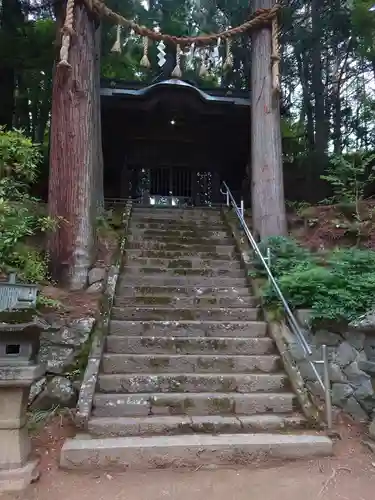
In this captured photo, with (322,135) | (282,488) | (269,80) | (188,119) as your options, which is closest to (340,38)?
(322,135)

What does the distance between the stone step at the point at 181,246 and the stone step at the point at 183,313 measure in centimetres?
185

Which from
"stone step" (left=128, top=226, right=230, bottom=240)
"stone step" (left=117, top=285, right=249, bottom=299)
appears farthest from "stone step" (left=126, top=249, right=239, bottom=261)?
"stone step" (left=117, top=285, right=249, bottom=299)

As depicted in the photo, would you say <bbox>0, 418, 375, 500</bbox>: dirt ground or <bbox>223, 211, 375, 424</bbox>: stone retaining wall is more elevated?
<bbox>223, 211, 375, 424</bbox>: stone retaining wall

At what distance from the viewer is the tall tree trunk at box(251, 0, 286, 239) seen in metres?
7.03

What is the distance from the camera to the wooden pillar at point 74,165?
5594 millimetres

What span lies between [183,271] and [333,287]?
2264 mm

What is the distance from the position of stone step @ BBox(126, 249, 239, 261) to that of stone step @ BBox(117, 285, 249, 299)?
94cm

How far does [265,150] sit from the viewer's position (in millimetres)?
7207

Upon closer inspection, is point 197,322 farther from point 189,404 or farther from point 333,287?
point 333,287

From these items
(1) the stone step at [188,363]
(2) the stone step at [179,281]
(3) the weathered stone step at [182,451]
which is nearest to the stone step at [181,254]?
(2) the stone step at [179,281]

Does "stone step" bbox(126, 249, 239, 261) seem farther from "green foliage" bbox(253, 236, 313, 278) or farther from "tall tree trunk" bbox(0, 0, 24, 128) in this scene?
"tall tree trunk" bbox(0, 0, 24, 128)

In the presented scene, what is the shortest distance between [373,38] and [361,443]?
31.7 ft

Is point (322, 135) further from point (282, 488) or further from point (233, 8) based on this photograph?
point (282, 488)

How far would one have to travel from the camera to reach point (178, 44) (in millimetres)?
7180
